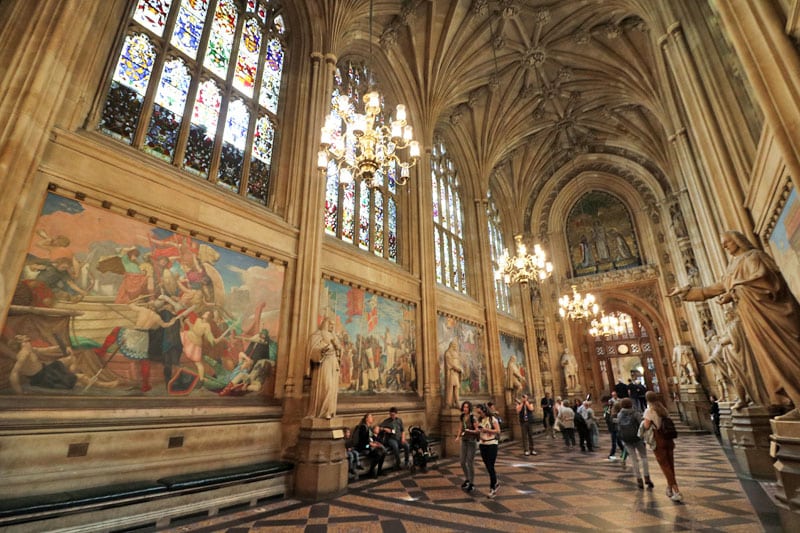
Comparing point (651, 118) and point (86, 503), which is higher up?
point (651, 118)

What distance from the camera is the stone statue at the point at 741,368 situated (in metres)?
6.38

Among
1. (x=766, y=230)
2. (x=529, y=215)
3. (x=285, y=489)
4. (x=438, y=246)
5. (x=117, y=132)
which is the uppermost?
(x=529, y=215)

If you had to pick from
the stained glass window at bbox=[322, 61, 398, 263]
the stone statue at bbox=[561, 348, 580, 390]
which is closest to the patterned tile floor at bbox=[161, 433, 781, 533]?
the stained glass window at bbox=[322, 61, 398, 263]

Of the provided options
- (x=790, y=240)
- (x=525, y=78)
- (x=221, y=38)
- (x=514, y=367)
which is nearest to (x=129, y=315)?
(x=221, y=38)

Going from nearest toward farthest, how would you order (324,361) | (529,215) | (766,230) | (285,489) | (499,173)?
(766,230) → (285,489) → (324,361) → (499,173) → (529,215)

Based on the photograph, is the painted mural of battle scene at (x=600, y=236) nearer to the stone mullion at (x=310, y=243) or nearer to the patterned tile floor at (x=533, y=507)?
the patterned tile floor at (x=533, y=507)

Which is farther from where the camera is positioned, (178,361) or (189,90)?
(189,90)

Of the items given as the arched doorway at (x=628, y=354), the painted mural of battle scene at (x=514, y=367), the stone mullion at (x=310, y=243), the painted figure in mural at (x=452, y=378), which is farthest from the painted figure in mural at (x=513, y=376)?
the stone mullion at (x=310, y=243)

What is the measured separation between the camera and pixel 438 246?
46.4 feet

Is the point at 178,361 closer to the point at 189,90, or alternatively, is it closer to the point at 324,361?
the point at 324,361

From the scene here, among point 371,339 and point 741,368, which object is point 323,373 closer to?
point 371,339

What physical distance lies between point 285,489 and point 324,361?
6.60 feet

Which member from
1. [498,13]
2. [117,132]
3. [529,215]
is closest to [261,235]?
[117,132]

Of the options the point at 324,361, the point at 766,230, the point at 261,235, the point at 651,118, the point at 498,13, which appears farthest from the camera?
the point at 651,118
